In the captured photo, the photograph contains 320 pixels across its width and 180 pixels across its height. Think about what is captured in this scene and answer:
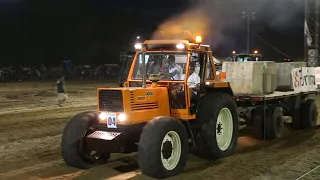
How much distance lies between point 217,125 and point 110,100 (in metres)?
2.19

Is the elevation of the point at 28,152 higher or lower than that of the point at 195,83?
lower

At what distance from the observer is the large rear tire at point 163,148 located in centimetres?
668

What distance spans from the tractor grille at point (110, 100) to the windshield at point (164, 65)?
1053 mm

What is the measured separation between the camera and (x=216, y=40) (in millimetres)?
17469

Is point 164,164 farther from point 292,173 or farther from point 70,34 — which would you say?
point 70,34

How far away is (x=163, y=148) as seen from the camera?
695 centimetres

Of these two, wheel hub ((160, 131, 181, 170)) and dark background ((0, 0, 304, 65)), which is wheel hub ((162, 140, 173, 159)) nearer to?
wheel hub ((160, 131, 181, 170))

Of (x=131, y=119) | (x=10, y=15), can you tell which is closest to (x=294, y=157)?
(x=131, y=119)

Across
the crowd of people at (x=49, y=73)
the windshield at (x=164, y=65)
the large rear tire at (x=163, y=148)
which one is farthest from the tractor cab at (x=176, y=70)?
the crowd of people at (x=49, y=73)

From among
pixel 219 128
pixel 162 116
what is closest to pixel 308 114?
pixel 219 128

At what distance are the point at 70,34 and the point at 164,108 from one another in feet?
166

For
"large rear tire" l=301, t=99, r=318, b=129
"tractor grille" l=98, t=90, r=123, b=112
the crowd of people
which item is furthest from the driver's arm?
the crowd of people

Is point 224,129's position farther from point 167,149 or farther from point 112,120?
point 112,120

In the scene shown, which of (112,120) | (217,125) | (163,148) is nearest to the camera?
(163,148)
